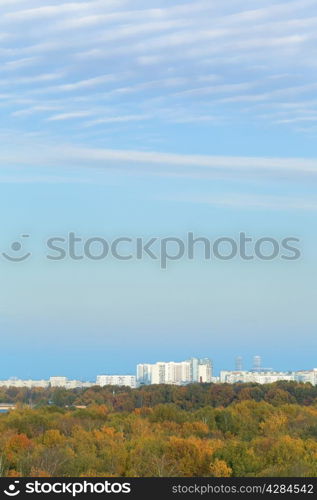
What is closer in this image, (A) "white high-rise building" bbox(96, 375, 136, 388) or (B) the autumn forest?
(B) the autumn forest

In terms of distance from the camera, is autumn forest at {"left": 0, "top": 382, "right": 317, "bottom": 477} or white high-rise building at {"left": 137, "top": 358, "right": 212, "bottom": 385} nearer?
autumn forest at {"left": 0, "top": 382, "right": 317, "bottom": 477}

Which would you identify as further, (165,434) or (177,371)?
(177,371)

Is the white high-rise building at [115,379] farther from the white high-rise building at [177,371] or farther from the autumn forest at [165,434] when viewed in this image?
the autumn forest at [165,434]

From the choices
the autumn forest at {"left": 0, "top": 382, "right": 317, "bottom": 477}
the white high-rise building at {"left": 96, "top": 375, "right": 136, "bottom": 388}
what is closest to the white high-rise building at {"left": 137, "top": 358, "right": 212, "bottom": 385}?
the white high-rise building at {"left": 96, "top": 375, "right": 136, "bottom": 388}

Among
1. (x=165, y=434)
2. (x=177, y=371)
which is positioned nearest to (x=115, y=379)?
(x=177, y=371)

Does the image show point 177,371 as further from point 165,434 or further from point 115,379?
point 165,434

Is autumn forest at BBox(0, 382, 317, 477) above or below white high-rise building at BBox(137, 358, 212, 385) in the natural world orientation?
below

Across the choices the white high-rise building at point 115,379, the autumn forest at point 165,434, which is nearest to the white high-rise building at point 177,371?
the white high-rise building at point 115,379

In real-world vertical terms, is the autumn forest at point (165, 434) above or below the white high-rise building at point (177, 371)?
below

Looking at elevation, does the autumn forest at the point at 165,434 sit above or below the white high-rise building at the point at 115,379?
below

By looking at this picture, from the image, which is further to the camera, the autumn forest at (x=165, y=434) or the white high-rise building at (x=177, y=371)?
the white high-rise building at (x=177, y=371)

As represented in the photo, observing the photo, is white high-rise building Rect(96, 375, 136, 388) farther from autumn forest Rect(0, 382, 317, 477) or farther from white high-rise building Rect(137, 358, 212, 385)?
autumn forest Rect(0, 382, 317, 477)

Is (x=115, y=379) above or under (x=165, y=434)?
above

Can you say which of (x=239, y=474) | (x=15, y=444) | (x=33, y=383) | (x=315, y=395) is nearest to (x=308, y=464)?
(x=239, y=474)
